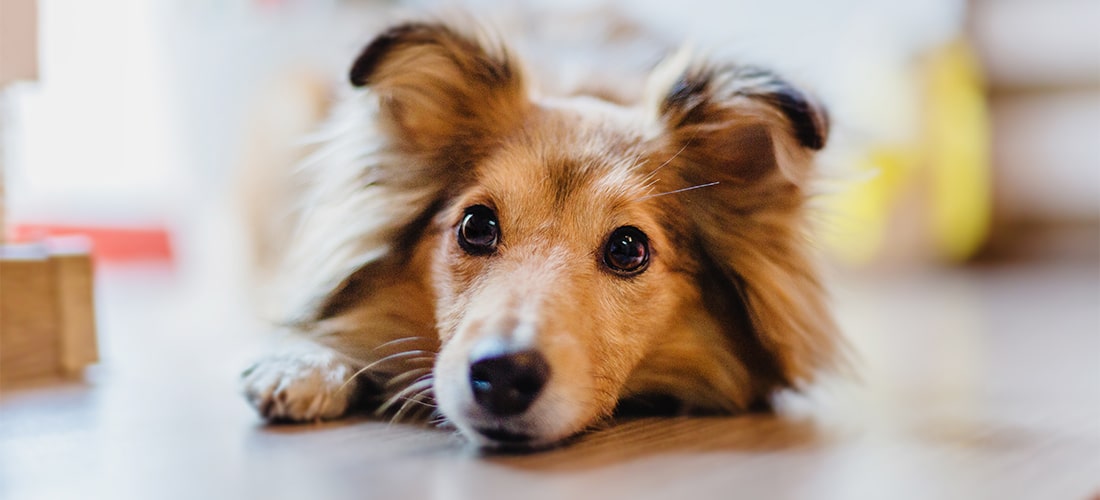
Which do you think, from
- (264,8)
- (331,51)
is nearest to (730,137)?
(331,51)

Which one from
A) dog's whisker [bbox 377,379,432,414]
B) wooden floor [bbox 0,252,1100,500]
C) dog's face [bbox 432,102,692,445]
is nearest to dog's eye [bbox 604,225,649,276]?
dog's face [bbox 432,102,692,445]

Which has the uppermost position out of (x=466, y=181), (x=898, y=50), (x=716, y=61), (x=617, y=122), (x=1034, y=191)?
(x=898, y=50)

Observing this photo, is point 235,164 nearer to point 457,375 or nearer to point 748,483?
point 457,375

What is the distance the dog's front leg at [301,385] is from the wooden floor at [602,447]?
0.19ft

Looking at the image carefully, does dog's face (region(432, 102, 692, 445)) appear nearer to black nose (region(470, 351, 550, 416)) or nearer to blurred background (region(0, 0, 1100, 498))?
black nose (region(470, 351, 550, 416))

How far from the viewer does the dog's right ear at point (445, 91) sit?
1.91 meters

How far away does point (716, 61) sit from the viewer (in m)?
1.94

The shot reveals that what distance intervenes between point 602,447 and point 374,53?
0.94 m

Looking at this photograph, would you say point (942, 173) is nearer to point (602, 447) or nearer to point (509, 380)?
point (602, 447)

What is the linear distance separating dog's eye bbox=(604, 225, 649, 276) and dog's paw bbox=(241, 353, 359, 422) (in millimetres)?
565

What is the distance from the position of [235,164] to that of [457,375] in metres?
4.26

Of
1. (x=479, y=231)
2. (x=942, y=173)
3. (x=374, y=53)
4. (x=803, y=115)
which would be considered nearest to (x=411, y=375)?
(x=479, y=231)

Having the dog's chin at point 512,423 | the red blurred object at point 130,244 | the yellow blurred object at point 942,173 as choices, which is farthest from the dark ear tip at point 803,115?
the red blurred object at point 130,244

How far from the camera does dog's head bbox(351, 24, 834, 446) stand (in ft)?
5.55
